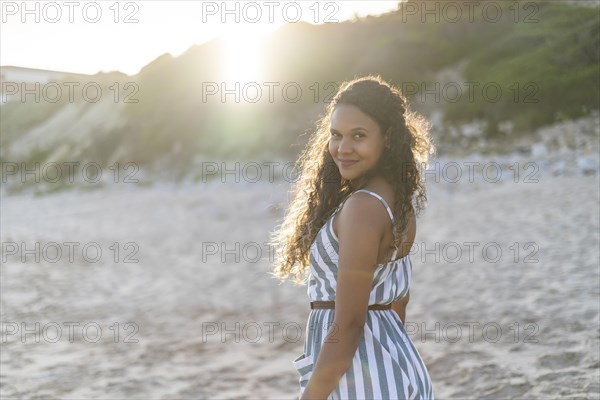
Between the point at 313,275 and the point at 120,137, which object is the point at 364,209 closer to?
the point at 313,275

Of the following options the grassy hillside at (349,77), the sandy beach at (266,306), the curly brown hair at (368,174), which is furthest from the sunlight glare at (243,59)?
the curly brown hair at (368,174)

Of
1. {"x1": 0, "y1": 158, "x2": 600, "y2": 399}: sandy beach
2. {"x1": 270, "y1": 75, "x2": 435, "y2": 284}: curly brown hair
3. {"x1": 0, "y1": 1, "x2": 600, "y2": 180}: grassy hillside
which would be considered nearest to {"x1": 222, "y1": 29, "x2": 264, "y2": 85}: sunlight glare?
{"x1": 0, "y1": 1, "x2": 600, "y2": 180}: grassy hillside

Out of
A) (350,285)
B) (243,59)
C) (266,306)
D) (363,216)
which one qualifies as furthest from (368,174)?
(243,59)

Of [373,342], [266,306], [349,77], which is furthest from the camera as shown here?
[349,77]

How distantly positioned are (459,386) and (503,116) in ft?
50.1

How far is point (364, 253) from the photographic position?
1732 millimetres

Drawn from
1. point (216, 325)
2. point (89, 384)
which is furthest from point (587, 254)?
point (89, 384)

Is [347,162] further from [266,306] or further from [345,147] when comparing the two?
[266,306]

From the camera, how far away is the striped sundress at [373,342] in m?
1.85

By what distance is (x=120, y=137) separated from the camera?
3453cm

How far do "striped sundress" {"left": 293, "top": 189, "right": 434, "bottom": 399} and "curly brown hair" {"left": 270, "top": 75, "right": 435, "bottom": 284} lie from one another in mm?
140

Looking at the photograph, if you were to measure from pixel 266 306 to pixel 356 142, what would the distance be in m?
6.04

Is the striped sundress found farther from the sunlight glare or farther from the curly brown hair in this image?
the sunlight glare

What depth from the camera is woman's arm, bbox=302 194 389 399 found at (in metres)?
1.74
